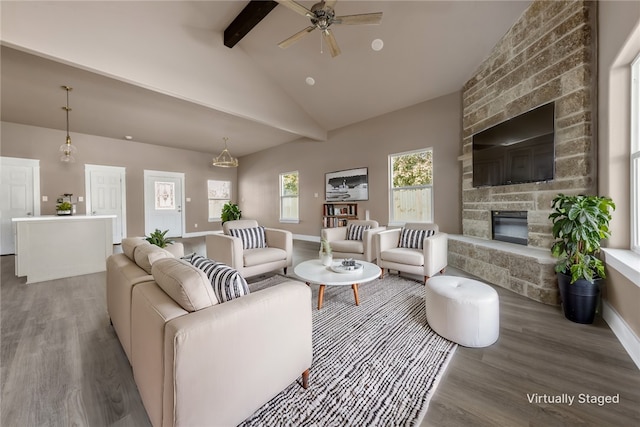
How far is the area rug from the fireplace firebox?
1.82 meters

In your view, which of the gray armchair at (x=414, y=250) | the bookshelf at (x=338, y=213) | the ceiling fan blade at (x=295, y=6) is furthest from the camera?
the bookshelf at (x=338, y=213)

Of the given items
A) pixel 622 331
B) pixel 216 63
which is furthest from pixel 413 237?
pixel 216 63

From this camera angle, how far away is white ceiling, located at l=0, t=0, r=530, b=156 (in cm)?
289

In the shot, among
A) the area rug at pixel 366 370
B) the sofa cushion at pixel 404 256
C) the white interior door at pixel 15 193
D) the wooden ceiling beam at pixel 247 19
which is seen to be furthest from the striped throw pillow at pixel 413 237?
the white interior door at pixel 15 193

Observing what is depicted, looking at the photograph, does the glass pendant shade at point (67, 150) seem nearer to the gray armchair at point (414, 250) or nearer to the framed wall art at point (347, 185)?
the framed wall art at point (347, 185)

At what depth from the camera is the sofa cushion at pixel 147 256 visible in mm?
1581

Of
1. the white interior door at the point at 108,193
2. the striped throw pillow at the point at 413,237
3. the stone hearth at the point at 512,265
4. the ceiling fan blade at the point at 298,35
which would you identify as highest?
the ceiling fan blade at the point at 298,35

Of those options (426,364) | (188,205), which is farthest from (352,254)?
(188,205)

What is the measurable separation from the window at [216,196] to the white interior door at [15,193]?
3.89 m

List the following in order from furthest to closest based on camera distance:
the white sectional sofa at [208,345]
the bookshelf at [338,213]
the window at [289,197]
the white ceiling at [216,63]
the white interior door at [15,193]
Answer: the window at [289,197] → the bookshelf at [338,213] → the white interior door at [15,193] → the white ceiling at [216,63] → the white sectional sofa at [208,345]

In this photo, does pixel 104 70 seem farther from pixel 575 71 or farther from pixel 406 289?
pixel 575 71

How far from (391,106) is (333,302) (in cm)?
410

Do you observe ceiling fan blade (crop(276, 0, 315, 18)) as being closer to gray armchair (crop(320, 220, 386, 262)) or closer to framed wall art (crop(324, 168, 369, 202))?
gray armchair (crop(320, 220, 386, 262))

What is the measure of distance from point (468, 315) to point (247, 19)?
4648 millimetres
